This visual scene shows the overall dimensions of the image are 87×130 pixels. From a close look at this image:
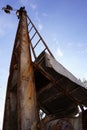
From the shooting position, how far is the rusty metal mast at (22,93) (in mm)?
5582

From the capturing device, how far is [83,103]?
7246 millimetres

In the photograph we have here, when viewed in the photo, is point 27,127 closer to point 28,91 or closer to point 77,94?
point 28,91

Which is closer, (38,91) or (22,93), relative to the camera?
(22,93)

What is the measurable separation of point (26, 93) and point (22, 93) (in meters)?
0.13

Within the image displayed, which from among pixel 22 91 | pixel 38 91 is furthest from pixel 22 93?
pixel 38 91

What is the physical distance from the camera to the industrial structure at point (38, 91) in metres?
5.75

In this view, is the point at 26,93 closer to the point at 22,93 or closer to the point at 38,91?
the point at 22,93

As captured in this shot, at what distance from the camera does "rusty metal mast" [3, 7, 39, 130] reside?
5.58 m

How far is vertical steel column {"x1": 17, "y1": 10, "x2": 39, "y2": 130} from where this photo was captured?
18.1ft

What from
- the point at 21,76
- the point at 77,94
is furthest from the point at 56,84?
the point at 21,76

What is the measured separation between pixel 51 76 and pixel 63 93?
828mm

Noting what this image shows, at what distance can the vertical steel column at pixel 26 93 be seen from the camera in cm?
552

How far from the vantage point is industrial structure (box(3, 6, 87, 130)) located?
5750 millimetres

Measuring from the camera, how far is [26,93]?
19.6ft
